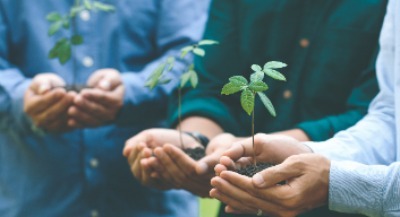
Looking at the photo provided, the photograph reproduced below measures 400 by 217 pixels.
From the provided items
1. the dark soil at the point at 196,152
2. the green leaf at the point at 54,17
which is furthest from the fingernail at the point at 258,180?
the green leaf at the point at 54,17

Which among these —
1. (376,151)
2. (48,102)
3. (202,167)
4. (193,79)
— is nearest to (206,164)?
(202,167)

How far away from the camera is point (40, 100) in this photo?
8.65 ft

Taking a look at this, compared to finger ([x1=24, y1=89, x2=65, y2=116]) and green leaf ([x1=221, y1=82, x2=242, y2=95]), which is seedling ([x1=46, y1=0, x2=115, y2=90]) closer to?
finger ([x1=24, y1=89, x2=65, y2=116])

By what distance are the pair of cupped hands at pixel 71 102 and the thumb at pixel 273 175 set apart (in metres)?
1.02

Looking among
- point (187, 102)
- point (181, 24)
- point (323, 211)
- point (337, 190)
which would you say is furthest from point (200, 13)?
point (337, 190)

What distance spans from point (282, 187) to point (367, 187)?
21 centimetres

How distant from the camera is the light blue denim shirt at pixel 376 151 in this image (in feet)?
5.96

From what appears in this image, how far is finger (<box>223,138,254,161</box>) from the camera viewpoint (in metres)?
1.90

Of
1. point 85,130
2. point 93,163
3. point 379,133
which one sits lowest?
point 93,163

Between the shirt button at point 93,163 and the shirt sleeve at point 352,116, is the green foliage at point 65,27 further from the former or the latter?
the shirt sleeve at point 352,116

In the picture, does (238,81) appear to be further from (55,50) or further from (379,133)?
(55,50)

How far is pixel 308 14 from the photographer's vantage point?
229 centimetres

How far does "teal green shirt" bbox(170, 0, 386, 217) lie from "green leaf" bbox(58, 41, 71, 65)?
0.48m

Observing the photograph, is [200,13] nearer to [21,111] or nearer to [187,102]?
[187,102]
